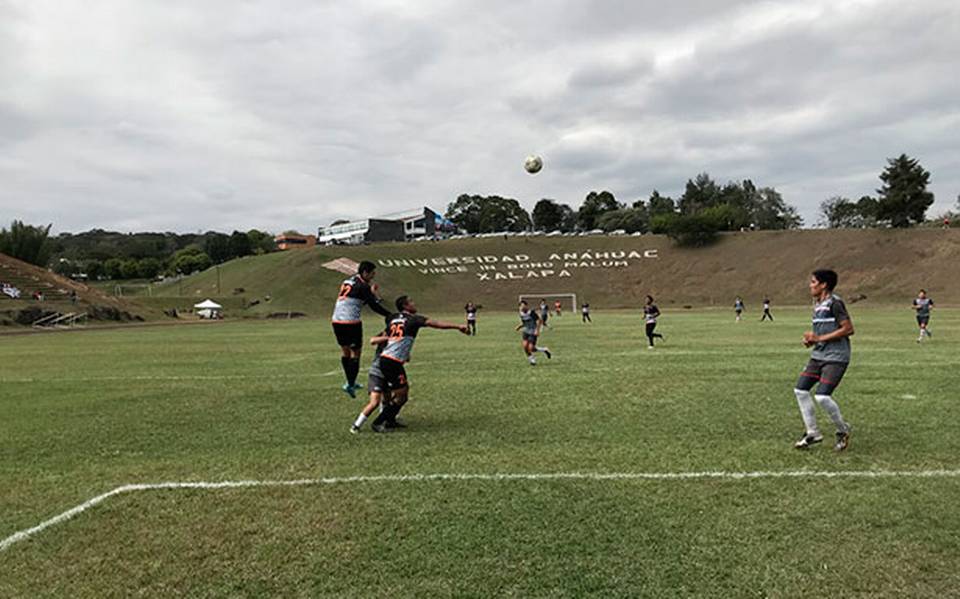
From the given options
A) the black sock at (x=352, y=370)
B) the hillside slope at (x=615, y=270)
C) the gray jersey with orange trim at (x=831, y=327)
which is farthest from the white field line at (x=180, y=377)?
the hillside slope at (x=615, y=270)

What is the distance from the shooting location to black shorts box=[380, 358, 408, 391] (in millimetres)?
9531

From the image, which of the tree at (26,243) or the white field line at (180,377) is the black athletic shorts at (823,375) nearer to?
the white field line at (180,377)

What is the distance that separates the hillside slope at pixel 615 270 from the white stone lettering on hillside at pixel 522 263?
13 cm

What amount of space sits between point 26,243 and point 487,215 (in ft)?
310

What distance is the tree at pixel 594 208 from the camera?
139875 mm

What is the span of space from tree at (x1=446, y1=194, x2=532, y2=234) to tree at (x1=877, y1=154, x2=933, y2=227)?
83.2 m

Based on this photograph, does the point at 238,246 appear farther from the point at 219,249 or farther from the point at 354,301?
the point at 354,301

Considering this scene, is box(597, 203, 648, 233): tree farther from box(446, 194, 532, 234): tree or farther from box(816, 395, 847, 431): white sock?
box(816, 395, 847, 431): white sock

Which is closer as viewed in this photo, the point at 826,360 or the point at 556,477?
the point at 556,477

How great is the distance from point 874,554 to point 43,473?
315 inches

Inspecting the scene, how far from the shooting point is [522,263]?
8881 cm

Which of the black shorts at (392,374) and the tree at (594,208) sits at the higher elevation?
the tree at (594,208)

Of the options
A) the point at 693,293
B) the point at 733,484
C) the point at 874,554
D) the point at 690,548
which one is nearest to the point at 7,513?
the point at 690,548

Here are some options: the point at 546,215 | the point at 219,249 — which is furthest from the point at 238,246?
the point at 546,215
